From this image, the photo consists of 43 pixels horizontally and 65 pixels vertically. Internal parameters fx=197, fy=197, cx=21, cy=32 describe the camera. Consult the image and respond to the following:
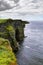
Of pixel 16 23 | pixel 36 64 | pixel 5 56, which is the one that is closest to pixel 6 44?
pixel 5 56

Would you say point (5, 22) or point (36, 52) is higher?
point (5, 22)

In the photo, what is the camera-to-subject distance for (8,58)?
25.2 metres

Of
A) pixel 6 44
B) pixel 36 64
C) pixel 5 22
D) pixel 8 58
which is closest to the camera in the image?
pixel 8 58

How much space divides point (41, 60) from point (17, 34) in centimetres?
4384

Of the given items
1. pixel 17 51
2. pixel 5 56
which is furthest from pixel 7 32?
pixel 5 56

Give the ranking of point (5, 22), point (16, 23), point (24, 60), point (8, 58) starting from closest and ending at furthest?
point (8, 58) < point (24, 60) < point (5, 22) < point (16, 23)

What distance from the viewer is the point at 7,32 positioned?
7062 cm

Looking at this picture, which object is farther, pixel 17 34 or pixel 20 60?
pixel 17 34

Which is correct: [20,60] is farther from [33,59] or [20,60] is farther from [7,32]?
[7,32]

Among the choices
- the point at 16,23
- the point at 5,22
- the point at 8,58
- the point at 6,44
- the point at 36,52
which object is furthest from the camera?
the point at 16,23

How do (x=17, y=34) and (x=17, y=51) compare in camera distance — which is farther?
(x=17, y=34)

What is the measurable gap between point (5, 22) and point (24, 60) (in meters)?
27.0

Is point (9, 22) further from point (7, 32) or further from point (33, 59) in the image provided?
point (33, 59)

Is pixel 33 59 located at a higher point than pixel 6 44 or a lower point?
lower
